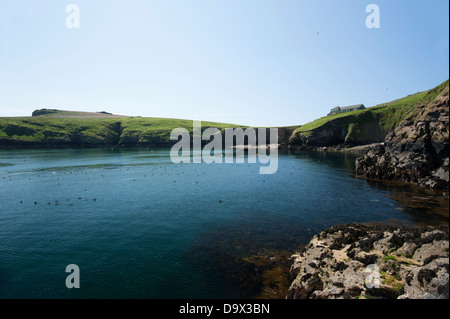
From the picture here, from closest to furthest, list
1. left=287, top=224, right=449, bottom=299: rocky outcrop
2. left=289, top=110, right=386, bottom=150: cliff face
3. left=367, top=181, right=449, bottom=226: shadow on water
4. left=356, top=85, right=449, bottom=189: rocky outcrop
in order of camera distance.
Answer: left=287, top=224, right=449, bottom=299: rocky outcrop → left=367, top=181, right=449, bottom=226: shadow on water → left=356, top=85, right=449, bottom=189: rocky outcrop → left=289, top=110, right=386, bottom=150: cliff face

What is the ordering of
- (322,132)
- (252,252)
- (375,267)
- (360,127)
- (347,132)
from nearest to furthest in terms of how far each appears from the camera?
(375,267)
(252,252)
(360,127)
(347,132)
(322,132)

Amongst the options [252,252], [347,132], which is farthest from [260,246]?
[347,132]

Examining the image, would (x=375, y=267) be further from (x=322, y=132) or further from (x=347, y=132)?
(x=322, y=132)

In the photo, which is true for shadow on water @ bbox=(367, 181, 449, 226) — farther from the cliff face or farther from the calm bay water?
the cliff face

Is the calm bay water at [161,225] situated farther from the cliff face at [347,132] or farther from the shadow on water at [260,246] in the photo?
the cliff face at [347,132]

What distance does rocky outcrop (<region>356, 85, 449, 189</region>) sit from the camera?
4387 cm

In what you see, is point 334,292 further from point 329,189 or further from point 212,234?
point 329,189

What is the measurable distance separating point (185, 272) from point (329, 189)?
40.2 metres

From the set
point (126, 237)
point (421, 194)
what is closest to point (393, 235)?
point (126, 237)

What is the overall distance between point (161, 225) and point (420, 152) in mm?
57265

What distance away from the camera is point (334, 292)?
13.6 metres

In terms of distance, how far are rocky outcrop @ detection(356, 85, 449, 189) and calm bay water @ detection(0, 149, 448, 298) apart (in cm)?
639

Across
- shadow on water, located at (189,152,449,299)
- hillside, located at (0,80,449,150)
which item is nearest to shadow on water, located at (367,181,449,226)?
shadow on water, located at (189,152,449,299)

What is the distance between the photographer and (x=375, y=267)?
1521 cm
